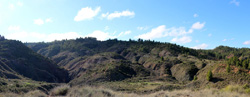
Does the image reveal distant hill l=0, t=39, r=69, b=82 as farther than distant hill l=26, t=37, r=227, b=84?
Yes

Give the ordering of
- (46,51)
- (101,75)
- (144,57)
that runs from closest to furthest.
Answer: (101,75), (144,57), (46,51)

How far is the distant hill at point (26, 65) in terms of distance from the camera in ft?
195

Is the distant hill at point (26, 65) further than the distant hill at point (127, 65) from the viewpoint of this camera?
Yes

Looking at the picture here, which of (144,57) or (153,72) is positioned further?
(144,57)

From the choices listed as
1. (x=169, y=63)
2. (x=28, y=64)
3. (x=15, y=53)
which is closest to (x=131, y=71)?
(x=169, y=63)

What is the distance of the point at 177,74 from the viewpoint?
59.2 meters

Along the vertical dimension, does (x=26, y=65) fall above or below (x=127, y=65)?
below

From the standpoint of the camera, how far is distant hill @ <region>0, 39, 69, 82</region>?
59.5 m

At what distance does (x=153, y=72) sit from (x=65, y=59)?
48.4 m

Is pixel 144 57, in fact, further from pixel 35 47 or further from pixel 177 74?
pixel 35 47

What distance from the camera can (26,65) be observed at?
6406 cm

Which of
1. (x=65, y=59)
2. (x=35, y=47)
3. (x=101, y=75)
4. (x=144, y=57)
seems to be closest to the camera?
(x=101, y=75)

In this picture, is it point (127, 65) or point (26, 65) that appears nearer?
point (26, 65)

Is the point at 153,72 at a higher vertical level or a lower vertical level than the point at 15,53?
lower
